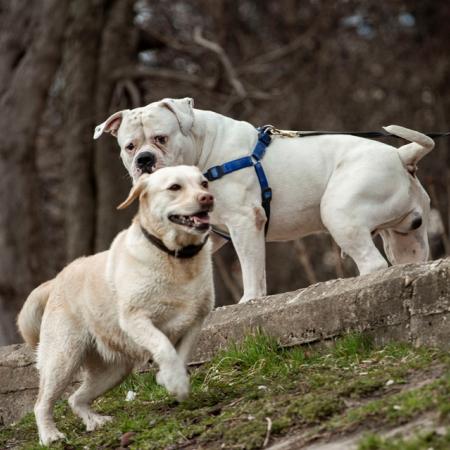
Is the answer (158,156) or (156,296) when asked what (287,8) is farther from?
(156,296)

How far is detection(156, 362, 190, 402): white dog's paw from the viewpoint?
6184 millimetres

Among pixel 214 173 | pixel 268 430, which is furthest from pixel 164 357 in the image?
pixel 214 173

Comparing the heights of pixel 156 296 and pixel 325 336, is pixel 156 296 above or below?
A: above

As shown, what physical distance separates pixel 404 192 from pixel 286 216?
0.88 metres

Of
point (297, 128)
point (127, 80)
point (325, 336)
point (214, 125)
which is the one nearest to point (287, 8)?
point (297, 128)

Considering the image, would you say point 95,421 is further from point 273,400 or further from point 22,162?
point 22,162

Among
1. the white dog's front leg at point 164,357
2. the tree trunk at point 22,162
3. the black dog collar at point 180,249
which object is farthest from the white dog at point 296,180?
the tree trunk at point 22,162

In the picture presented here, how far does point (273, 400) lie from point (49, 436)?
58.0 inches

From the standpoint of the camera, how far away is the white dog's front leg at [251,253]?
8180mm

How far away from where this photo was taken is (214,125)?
8.47m

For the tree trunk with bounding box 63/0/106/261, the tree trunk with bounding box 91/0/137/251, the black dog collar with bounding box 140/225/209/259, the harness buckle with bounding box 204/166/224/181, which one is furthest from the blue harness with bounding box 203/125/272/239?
the tree trunk with bounding box 63/0/106/261

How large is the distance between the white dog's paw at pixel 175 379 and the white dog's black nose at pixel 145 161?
2.05 m

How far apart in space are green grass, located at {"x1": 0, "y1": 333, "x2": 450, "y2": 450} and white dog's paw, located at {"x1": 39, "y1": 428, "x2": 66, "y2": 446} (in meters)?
0.07

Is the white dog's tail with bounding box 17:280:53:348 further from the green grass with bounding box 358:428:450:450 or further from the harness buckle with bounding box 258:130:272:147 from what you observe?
the green grass with bounding box 358:428:450:450
